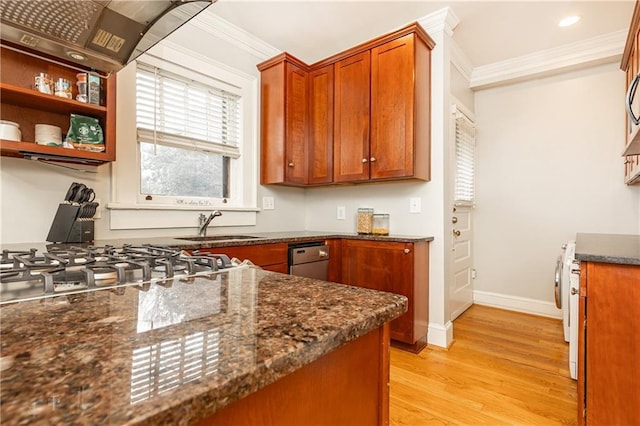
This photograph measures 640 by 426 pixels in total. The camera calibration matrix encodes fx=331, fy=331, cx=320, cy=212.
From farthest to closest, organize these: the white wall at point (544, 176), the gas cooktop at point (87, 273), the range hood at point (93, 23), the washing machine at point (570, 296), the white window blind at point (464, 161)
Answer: the white window blind at point (464, 161), the white wall at point (544, 176), the washing machine at point (570, 296), the range hood at point (93, 23), the gas cooktop at point (87, 273)

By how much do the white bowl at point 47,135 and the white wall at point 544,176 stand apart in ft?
12.1

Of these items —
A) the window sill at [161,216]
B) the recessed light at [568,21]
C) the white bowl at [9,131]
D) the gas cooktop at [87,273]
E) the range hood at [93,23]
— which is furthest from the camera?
the recessed light at [568,21]

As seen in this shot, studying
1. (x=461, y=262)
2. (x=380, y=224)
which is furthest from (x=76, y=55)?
(x=461, y=262)

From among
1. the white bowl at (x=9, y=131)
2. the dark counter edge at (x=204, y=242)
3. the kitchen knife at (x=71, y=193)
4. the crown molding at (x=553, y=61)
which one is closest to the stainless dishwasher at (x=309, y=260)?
the dark counter edge at (x=204, y=242)

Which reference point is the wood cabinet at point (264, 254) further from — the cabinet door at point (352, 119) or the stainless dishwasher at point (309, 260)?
the cabinet door at point (352, 119)

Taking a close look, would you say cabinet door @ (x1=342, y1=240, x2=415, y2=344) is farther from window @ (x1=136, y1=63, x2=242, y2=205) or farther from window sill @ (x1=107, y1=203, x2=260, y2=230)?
window @ (x1=136, y1=63, x2=242, y2=205)

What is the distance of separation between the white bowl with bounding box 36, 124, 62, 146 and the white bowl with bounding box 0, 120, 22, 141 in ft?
0.31

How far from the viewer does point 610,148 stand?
9.84 feet

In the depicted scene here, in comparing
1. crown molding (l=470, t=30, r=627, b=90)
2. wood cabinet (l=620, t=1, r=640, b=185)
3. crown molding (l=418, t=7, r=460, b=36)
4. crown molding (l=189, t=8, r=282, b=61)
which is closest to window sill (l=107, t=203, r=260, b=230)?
crown molding (l=189, t=8, r=282, b=61)

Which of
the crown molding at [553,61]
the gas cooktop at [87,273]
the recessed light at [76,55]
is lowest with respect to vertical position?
the gas cooktop at [87,273]

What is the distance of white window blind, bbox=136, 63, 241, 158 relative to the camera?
229cm

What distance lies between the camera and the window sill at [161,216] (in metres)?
2.07

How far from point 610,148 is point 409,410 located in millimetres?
2987

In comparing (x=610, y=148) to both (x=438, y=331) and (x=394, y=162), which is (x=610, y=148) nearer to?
(x=394, y=162)
